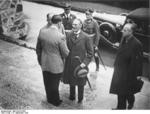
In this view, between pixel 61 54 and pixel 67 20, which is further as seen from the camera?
pixel 67 20


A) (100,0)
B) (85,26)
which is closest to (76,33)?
(85,26)

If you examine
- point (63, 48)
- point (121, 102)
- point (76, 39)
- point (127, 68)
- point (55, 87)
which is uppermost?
point (76, 39)

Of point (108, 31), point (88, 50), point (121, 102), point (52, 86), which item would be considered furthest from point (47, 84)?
point (108, 31)

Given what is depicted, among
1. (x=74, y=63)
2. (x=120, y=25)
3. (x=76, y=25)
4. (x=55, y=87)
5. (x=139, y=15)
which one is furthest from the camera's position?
(x=120, y=25)

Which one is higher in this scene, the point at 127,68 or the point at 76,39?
the point at 76,39

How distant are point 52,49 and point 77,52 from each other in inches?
15.6

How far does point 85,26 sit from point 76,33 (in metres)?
0.81

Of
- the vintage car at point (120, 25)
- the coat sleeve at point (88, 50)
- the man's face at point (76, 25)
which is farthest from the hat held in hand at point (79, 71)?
the vintage car at point (120, 25)

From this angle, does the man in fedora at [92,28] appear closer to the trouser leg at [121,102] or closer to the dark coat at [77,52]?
the dark coat at [77,52]

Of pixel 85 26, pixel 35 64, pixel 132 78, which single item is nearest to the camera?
pixel 132 78

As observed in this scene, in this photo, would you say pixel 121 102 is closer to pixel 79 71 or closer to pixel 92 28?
pixel 79 71

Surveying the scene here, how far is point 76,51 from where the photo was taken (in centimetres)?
436

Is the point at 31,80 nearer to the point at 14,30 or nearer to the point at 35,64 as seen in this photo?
the point at 35,64

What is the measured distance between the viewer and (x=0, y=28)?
605 cm
